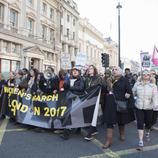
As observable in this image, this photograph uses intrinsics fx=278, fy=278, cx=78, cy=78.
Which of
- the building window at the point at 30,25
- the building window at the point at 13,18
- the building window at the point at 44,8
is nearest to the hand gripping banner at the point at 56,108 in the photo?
the building window at the point at 13,18

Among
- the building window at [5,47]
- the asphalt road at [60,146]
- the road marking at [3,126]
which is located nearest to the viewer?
the asphalt road at [60,146]

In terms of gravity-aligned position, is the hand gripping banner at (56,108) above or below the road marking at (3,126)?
above

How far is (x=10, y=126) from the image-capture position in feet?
27.3

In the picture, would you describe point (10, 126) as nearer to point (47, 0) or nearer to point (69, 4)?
point (47, 0)

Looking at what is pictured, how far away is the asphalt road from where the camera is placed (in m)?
5.65

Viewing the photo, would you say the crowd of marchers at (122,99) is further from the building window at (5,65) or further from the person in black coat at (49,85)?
the building window at (5,65)

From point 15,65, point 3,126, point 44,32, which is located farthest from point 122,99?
point 44,32

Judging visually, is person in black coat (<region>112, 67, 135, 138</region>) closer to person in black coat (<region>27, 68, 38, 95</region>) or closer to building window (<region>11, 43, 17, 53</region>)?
person in black coat (<region>27, 68, 38, 95</region>)

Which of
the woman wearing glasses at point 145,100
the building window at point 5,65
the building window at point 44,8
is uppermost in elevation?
the building window at point 44,8

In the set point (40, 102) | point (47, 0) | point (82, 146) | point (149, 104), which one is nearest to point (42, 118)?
point (40, 102)

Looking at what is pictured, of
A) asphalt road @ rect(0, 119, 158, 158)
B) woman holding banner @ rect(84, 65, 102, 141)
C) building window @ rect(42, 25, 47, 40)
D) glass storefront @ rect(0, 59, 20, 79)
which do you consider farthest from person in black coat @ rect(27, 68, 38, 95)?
building window @ rect(42, 25, 47, 40)

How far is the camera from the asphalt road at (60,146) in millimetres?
5648

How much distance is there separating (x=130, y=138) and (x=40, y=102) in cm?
269

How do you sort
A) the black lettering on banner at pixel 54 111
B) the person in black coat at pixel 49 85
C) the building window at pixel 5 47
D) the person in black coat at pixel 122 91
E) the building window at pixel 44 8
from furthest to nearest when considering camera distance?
1. the building window at pixel 44 8
2. the building window at pixel 5 47
3. the person in black coat at pixel 49 85
4. the black lettering on banner at pixel 54 111
5. the person in black coat at pixel 122 91
